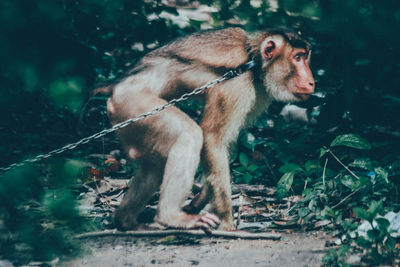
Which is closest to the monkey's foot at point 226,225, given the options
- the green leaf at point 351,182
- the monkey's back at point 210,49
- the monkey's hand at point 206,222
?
the monkey's hand at point 206,222

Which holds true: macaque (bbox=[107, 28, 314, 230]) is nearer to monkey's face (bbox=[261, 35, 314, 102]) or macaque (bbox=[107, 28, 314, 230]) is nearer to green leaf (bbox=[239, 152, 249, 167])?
monkey's face (bbox=[261, 35, 314, 102])

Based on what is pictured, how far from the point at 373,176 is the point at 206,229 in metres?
1.66

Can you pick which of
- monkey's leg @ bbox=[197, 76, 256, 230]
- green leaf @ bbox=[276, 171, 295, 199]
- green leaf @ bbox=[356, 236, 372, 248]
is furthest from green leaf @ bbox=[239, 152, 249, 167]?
green leaf @ bbox=[356, 236, 372, 248]

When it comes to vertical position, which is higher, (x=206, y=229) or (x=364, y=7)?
(x=364, y=7)

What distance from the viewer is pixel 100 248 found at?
4.42 metres

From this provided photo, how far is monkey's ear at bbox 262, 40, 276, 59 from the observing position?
15.9 ft

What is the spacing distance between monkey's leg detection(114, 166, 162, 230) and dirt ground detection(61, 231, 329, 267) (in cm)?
18

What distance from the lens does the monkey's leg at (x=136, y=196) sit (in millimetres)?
4801

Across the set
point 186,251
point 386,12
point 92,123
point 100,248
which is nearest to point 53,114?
point 92,123

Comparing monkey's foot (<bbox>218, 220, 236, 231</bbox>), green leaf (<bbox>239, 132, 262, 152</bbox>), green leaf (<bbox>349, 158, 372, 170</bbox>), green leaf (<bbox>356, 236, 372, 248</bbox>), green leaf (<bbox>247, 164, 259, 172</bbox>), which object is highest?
green leaf (<bbox>356, 236, 372, 248</bbox>)

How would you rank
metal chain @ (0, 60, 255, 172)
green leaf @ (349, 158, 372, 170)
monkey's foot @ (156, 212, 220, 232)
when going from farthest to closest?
green leaf @ (349, 158, 372, 170) → monkey's foot @ (156, 212, 220, 232) → metal chain @ (0, 60, 255, 172)

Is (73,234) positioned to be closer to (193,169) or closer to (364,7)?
(364,7)

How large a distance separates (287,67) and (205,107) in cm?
91

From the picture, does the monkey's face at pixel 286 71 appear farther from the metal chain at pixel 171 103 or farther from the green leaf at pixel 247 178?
the green leaf at pixel 247 178
